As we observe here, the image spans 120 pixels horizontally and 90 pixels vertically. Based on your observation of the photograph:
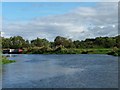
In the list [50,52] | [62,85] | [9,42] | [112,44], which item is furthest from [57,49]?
[62,85]

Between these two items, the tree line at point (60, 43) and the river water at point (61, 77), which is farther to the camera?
the tree line at point (60, 43)

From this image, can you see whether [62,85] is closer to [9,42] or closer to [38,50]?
[38,50]

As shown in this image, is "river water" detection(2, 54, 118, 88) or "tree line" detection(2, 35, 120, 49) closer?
"river water" detection(2, 54, 118, 88)

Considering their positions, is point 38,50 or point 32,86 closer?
point 32,86

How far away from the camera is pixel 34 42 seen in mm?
133500

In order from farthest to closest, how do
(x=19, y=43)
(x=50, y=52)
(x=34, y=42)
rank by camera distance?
(x=34, y=42) → (x=19, y=43) → (x=50, y=52)

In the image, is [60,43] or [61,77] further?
[60,43]

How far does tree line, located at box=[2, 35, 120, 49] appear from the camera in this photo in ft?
379

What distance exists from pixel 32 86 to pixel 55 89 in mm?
2146

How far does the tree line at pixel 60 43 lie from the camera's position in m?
116

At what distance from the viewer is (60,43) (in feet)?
395

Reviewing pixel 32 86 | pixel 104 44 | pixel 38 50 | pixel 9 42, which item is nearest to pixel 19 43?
pixel 9 42

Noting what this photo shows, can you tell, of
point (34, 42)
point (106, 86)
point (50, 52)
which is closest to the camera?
point (106, 86)

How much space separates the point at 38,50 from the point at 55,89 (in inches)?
3505
